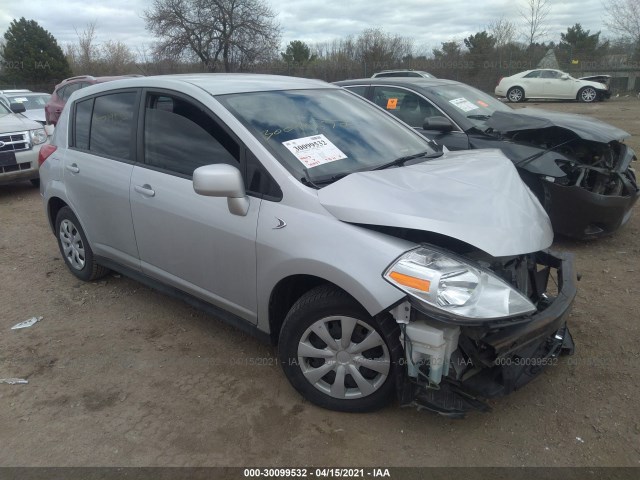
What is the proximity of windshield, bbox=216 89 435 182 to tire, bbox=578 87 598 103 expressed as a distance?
22040 mm

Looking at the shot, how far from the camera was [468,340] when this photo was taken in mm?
2350

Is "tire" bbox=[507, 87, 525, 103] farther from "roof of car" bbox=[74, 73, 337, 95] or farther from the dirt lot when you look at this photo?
"roof of car" bbox=[74, 73, 337, 95]

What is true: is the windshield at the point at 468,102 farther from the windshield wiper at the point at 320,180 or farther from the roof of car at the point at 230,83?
the windshield wiper at the point at 320,180

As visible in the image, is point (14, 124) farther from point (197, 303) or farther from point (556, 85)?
point (556, 85)

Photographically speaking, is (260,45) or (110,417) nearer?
(110,417)

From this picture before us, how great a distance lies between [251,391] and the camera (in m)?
3.02

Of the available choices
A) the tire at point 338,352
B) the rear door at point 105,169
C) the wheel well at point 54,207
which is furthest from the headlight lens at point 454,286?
the wheel well at point 54,207

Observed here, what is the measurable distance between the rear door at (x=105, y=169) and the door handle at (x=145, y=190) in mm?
164

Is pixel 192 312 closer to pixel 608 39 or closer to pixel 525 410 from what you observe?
pixel 525 410

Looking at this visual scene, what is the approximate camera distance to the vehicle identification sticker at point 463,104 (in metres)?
5.87

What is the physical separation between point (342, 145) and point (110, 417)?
2108 millimetres

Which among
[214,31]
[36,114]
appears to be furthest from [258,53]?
[36,114]

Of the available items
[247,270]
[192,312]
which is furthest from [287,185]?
[192,312]

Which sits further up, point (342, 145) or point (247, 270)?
point (342, 145)
